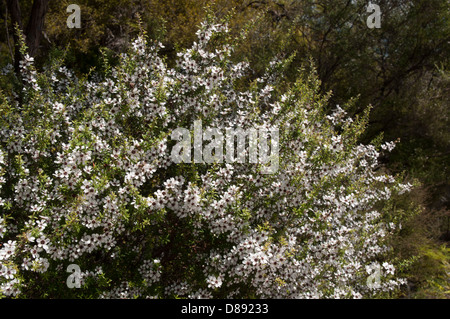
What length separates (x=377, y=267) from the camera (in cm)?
488

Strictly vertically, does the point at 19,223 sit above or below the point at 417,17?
below

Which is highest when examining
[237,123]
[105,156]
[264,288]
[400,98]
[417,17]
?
[417,17]

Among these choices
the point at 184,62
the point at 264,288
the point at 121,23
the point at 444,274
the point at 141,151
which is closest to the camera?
the point at 141,151

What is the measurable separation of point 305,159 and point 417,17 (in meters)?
9.01

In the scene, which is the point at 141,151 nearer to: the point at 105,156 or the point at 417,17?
the point at 105,156

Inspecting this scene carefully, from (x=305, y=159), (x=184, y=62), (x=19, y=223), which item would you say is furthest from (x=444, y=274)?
(x=19, y=223)

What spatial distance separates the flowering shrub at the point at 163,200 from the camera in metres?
3.41

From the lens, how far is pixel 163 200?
3459mm

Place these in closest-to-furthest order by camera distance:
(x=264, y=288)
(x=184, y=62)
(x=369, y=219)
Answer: (x=264, y=288) → (x=184, y=62) → (x=369, y=219)

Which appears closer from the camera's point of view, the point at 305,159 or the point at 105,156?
the point at 105,156

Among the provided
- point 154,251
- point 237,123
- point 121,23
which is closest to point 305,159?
point 237,123

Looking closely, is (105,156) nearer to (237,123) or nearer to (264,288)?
(237,123)

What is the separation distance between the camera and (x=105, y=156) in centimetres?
383

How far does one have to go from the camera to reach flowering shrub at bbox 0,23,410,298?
341 centimetres
